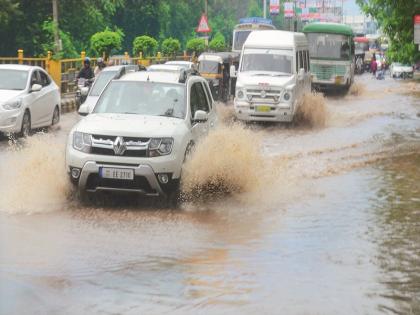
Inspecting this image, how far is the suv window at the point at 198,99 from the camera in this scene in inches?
463

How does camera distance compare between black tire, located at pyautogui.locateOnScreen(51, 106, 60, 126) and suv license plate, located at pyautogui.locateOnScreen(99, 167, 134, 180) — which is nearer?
suv license plate, located at pyautogui.locateOnScreen(99, 167, 134, 180)

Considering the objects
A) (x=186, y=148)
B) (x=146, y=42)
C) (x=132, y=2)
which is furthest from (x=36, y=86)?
(x=132, y=2)

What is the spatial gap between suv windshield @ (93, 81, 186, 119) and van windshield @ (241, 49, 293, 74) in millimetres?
12101

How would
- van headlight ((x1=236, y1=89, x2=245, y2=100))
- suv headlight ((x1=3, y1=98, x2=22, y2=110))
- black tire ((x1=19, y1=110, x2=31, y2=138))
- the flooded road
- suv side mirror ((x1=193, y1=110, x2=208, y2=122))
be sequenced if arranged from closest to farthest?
the flooded road → suv side mirror ((x1=193, y1=110, x2=208, y2=122)) → suv headlight ((x1=3, y1=98, x2=22, y2=110)) → black tire ((x1=19, y1=110, x2=31, y2=138)) → van headlight ((x1=236, y1=89, x2=245, y2=100))

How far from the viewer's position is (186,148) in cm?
1075

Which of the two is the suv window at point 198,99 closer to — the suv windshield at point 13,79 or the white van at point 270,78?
the suv windshield at point 13,79

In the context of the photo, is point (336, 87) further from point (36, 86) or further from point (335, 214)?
point (335, 214)

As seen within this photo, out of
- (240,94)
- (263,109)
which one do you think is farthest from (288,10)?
(263,109)

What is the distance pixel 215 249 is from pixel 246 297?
1.82 m

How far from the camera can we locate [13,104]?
17734mm

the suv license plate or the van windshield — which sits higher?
the van windshield

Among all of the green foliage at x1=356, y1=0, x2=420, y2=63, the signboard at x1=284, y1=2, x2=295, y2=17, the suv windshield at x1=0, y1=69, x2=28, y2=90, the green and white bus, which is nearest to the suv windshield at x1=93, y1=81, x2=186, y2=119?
the suv windshield at x1=0, y1=69, x2=28, y2=90

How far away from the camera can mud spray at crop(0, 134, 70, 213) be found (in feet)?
34.2

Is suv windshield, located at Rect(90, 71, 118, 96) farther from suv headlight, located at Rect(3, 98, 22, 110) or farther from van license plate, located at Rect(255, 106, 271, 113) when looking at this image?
van license plate, located at Rect(255, 106, 271, 113)
